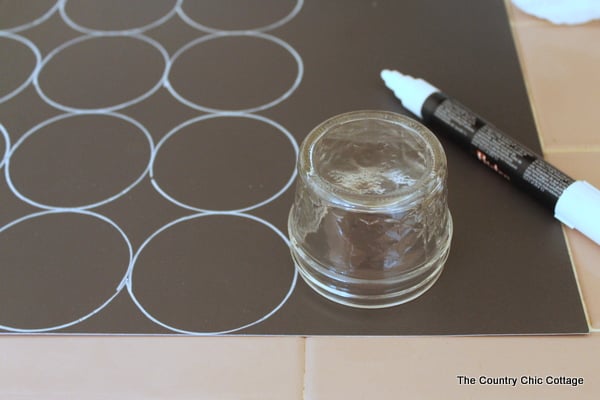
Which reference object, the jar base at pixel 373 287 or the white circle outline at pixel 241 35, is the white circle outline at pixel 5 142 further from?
the jar base at pixel 373 287

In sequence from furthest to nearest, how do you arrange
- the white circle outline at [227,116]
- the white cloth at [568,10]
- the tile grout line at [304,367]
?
the white cloth at [568,10] → the white circle outline at [227,116] → the tile grout line at [304,367]

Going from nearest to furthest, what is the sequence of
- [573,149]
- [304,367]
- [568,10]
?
1. [304,367]
2. [573,149]
3. [568,10]

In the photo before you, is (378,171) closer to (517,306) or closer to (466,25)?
(517,306)

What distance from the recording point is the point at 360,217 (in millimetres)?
463

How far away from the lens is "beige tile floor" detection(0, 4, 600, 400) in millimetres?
437

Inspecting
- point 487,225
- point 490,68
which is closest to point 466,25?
point 490,68

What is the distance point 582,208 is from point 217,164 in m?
0.28

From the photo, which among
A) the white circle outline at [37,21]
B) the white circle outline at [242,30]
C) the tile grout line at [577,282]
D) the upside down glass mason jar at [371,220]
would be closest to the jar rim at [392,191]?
the upside down glass mason jar at [371,220]

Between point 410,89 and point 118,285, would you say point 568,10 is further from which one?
point 118,285

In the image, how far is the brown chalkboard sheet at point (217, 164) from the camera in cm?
48

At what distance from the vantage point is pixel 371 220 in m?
0.46

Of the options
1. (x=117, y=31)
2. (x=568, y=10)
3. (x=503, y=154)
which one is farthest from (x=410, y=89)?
(x=117, y=31)

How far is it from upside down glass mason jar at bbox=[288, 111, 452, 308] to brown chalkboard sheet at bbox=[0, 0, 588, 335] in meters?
0.01

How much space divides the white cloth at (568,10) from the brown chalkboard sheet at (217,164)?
0.15ft
